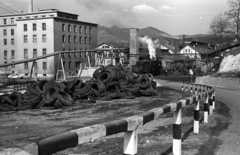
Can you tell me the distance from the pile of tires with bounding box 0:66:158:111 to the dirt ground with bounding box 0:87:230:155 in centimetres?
79

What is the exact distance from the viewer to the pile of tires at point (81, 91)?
1488 centimetres

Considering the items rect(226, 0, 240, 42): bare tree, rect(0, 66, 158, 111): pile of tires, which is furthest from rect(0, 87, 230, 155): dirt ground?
rect(226, 0, 240, 42): bare tree

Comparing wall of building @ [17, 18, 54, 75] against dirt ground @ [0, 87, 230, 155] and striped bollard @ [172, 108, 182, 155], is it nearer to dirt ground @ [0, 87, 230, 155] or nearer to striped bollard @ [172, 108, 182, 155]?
dirt ground @ [0, 87, 230, 155]

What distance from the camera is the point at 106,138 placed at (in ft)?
24.5

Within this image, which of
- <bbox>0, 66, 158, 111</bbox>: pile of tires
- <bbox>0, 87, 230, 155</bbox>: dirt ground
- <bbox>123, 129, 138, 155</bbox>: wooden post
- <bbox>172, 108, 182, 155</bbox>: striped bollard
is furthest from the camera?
<bbox>0, 66, 158, 111</bbox>: pile of tires

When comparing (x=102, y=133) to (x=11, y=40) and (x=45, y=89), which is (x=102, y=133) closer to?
(x=45, y=89)

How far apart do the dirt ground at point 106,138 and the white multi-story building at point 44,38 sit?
2580 inches

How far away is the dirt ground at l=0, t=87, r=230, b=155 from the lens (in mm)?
6336

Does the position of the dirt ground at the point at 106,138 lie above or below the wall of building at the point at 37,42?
below

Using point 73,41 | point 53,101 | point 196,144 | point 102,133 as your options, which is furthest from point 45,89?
point 73,41

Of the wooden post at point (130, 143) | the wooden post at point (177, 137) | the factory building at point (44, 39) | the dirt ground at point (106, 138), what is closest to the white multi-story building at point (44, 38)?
the factory building at point (44, 39)

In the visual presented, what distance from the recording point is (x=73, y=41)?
284 feet

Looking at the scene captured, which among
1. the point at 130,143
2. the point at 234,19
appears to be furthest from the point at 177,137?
the point at 234,19

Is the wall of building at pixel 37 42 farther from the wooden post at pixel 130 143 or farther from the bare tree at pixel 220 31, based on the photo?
the wooden post at pixel 130 143
